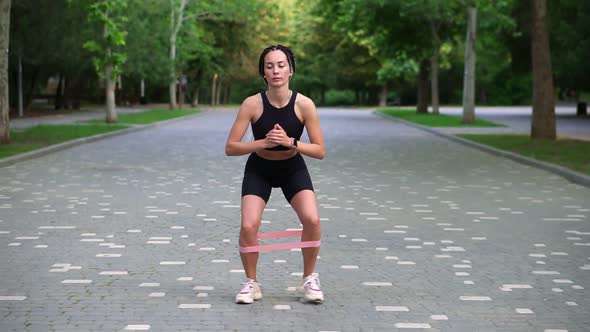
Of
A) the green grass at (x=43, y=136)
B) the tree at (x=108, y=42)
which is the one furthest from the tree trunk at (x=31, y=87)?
the green grass at (x=43, y=136)

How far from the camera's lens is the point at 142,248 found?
26.3 ft

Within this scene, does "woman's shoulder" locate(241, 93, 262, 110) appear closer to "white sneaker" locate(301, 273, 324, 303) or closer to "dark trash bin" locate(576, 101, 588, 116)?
"white sneaker" locate(301, 273, 324, 303)

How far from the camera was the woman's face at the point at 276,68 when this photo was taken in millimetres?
5715

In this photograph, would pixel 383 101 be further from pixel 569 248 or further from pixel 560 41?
pixel 569 248

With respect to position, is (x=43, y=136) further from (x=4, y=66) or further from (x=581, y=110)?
(x=581, y=110)

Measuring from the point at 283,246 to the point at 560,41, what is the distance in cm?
3637

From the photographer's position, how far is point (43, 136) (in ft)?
78.3

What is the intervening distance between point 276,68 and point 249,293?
1455 millimetres

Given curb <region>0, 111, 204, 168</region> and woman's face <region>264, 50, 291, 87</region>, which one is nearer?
woman's face <region>264, 50, 291, 87</region>

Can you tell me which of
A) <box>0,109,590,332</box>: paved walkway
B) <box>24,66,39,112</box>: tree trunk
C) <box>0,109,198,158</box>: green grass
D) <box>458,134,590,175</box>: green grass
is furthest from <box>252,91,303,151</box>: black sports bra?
<box>24,66,39,112</box>: tree trunk

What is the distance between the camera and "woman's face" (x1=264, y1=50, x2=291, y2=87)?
5.71 metres

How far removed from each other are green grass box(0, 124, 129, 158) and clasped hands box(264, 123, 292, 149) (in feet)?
42.8

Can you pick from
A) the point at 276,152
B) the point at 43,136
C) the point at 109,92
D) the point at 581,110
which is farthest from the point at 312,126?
the point at 581,110

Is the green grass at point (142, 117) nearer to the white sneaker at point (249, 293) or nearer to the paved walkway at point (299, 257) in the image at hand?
the paved walkway at point (299, 257)
